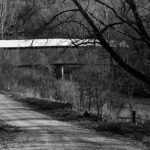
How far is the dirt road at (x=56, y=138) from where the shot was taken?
Answer: 30.0 ft

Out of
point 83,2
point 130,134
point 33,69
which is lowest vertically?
point 130,134

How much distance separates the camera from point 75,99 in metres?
19.2

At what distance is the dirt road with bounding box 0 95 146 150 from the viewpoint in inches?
360

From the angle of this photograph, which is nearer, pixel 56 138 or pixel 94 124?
pixel 56 138

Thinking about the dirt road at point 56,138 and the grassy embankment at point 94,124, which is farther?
the grassy embankment at point 94,124

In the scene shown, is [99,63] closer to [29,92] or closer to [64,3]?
[64,3]

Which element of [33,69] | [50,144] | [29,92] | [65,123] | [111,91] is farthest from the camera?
[33,69]

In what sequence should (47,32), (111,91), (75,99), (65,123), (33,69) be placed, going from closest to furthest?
(65,123) < (47,32) < (111,91) < (75,99) < (33,69)

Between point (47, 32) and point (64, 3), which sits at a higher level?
point (64, 3)

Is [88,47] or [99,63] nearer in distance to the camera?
[88,47]

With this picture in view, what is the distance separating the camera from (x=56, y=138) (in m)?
10.4

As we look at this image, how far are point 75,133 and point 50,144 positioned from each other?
197 cm

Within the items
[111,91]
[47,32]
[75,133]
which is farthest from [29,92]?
[75,133]

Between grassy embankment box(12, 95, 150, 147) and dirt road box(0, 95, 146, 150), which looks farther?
grassy embankment box(12, 95, 150, 147)
